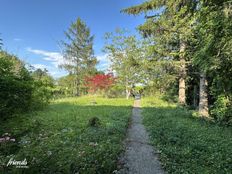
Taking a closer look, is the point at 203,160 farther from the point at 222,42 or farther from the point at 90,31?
the point at 90,31

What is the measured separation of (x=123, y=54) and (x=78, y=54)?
36.3 ft

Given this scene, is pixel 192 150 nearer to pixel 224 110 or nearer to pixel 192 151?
pixel 192 151

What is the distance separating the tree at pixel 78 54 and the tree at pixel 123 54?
28.8 feet

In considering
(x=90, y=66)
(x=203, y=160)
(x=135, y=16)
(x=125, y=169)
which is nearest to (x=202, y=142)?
(x=203, y=160)

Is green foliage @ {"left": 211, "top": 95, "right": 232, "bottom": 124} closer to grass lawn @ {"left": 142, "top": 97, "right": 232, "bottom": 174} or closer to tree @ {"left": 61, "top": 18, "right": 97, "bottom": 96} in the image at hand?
grass lawn @ {"left": 142, "top": 97, "right": 232, "bottom": 174}

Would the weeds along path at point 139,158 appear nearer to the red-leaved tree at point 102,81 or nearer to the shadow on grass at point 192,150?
the shadow on grass at point 192,150

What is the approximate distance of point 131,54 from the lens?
1973 centimetres

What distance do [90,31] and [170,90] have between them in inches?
732

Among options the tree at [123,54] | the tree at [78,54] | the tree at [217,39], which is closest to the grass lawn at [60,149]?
the tree at [217,39]

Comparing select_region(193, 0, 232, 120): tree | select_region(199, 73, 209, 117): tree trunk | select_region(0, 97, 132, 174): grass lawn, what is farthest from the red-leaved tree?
select_region(0, 97, 132, 174): grass lawn

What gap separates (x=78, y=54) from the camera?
2970 cm

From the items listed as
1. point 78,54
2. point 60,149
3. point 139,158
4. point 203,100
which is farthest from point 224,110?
point 78,54

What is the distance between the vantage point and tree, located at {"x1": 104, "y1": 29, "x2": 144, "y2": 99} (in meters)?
20.4

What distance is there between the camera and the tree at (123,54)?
20359 millimetres
